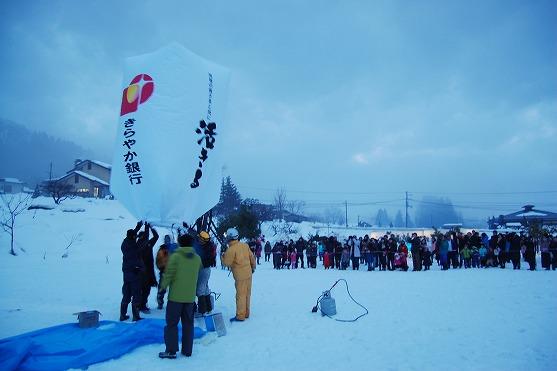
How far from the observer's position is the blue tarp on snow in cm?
459

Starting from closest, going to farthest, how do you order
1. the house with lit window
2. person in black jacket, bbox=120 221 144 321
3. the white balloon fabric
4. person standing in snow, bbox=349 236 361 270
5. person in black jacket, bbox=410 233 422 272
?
the white balloon fabric → person in black jacket, bbox=120 221 144 321 → person in black jacket, bbox=410 233 422 272 → person standing in snow, bbox=349 236 361 270 → the house with lit window

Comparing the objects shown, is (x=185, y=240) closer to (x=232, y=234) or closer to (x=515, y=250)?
(x=232, y=234)

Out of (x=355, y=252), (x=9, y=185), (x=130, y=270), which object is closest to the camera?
(x=130, y=270)

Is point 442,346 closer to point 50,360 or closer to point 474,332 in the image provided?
point 474,332

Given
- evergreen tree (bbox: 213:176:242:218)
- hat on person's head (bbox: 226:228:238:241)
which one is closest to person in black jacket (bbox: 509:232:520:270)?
hat on person's head (bbox: 226:228:238:241)

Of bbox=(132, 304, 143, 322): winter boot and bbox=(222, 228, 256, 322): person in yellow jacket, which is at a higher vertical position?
bbox=(222, 228, 256, 322): person in yellow jacket

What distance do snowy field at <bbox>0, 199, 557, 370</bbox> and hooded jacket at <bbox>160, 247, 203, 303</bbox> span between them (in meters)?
0.91

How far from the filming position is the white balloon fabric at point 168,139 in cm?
618

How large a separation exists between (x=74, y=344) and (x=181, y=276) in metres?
1.94

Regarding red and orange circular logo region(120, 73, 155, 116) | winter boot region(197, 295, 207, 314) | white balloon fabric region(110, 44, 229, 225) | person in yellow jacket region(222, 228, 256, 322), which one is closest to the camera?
white balloon fabric region(110, 44, 229, 225)

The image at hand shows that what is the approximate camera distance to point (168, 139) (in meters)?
6.30

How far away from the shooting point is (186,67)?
6.86 m

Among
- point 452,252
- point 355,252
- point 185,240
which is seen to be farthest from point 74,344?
point 452,252

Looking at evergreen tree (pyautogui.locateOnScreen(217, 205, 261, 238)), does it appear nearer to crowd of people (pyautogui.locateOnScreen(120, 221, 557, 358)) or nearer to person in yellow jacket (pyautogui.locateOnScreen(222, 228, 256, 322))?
crowd of people (pyautogui.locateOnScreen(120, 221, 557, 358))
